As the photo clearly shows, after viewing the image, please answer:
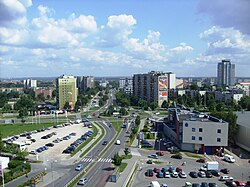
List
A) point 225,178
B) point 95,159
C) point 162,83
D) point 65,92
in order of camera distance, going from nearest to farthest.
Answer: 1. point 225,178
2. point 95,159
3. point 162,83
4. point 65,92

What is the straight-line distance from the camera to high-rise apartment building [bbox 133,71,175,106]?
7875 centimetres

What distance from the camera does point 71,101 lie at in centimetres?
8025

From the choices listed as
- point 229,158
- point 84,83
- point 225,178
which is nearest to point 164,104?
point 229,158

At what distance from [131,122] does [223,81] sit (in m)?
146

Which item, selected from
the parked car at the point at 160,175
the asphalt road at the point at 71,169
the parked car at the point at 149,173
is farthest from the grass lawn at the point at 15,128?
the parked car at the point at 160,175

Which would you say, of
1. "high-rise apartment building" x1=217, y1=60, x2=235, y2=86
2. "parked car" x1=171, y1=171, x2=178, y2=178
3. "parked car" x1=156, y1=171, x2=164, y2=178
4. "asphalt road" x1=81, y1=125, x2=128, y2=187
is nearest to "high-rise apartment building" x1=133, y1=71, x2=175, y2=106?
"asphalt road" x1=81, y1=125, x2=128, y2=187

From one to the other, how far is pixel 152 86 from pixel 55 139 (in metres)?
47.5

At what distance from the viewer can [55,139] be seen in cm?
3984

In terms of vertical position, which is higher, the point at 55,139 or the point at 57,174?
the point at 57,174

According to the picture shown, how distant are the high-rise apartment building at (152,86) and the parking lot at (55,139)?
31984mm

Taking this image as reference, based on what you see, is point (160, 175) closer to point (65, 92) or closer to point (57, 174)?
point (57, 174)

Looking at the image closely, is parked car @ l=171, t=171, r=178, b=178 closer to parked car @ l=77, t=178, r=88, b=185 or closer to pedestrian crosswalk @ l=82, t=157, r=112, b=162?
pedestrian crosswalk @ l=82, t=157, r=112, b=162

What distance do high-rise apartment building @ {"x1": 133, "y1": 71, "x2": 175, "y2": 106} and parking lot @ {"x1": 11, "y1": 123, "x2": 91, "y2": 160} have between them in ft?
105

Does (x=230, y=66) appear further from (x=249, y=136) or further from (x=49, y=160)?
(x=49, y=160)
